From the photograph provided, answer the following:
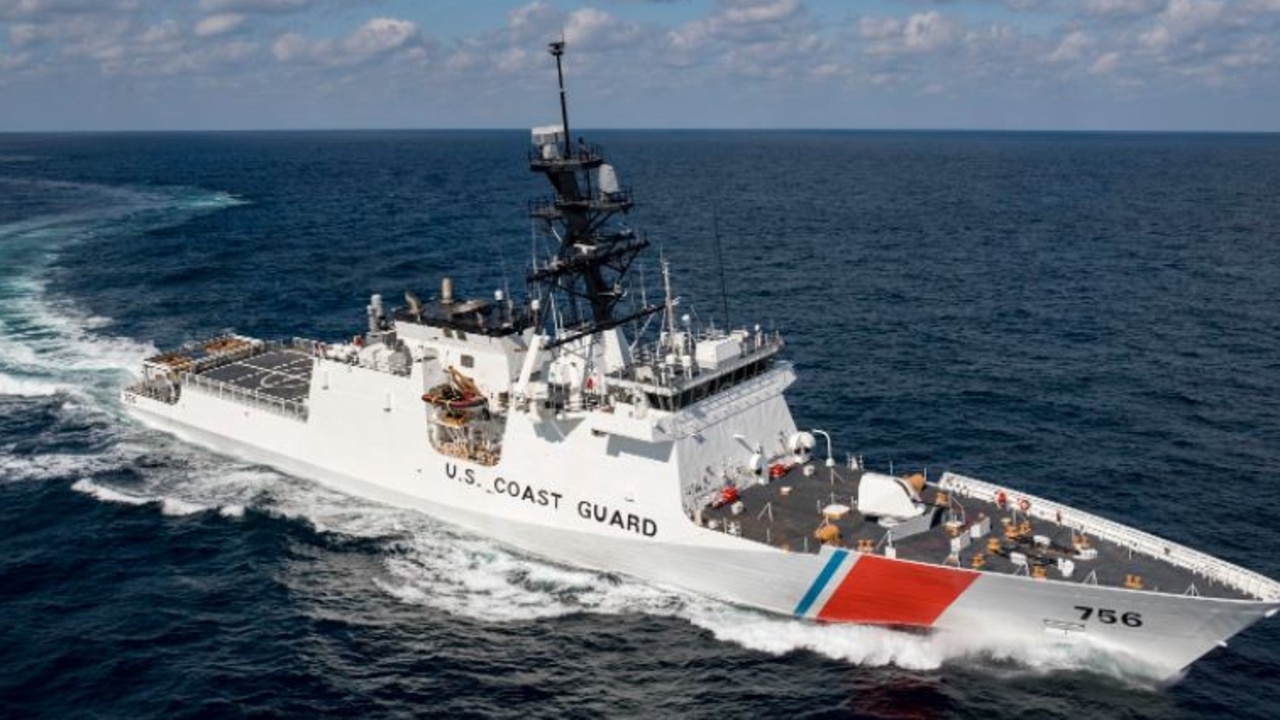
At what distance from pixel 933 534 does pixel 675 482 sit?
6877 mm

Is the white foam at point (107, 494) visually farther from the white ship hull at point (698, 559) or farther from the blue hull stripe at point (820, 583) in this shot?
the blue hull stripe at point (820, 583)

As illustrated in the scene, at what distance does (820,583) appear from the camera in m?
25.0

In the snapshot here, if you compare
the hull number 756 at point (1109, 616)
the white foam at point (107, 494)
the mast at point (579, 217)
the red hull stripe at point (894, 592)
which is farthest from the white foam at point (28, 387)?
the hull number 756 at point (1109, 616)

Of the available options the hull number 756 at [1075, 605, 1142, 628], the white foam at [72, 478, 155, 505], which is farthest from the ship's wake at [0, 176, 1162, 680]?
the hull number 756 at [1075, 605, 1142, 628]

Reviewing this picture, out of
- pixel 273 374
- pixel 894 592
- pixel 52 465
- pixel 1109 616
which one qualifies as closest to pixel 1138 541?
pixel 1109 616

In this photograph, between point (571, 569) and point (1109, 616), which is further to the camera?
point (571, 569)

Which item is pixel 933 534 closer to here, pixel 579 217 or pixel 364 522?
pixel 579 217

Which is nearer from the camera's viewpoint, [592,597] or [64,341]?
[592,597]

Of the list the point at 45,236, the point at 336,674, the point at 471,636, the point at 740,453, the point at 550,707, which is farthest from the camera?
the point at 45,236

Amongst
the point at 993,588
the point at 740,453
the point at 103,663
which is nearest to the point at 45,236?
the point at 103,663

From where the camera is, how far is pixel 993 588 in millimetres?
23484

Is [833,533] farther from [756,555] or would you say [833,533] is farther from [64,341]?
[64,341]

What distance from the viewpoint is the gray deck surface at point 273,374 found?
1490 inches

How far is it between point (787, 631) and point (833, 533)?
281 centimetres
